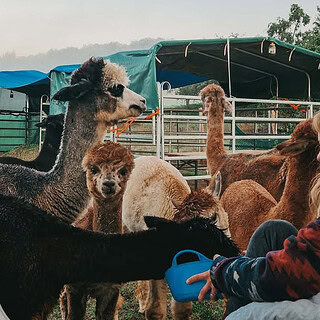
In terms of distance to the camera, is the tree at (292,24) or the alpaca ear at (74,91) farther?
the tree at (292,24)

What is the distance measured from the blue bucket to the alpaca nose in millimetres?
1258

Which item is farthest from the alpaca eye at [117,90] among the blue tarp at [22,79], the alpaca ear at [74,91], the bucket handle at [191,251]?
the blue tarp at [22,79]

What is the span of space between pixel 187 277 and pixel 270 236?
391mm

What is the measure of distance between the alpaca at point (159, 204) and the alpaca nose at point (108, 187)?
45 cm

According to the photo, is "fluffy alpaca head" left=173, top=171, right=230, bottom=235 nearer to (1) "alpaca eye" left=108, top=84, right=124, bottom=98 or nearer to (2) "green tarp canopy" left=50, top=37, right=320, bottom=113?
(1) "alpaca eye" left=108, top=84, right=124, bottom=98

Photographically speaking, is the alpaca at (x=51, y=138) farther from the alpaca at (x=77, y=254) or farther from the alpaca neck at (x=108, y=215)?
the alpaca at (x=77, y=254)

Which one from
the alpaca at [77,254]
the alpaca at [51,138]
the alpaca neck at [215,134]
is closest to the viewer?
the alpaca at [77,254]

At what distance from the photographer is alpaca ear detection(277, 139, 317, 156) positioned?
337 centimetres

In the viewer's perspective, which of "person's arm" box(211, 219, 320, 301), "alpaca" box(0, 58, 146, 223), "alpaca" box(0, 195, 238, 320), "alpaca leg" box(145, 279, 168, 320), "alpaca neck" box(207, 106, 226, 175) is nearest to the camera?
"person's arm" box(211, 219, 320, 301)

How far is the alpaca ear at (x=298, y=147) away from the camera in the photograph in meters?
3.37

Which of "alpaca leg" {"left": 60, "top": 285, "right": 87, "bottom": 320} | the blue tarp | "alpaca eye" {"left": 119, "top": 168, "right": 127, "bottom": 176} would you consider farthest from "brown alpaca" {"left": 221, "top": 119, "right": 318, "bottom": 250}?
the blue tarp

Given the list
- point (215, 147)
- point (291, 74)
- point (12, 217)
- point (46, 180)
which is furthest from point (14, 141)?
point (12, 217)

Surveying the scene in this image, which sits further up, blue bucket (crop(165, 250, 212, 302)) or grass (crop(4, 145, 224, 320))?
blue bucket (crop(165, 250, 212, 302))

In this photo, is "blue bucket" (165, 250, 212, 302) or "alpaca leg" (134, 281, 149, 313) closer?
"blue bucket" (165, 250, 212, 302)
